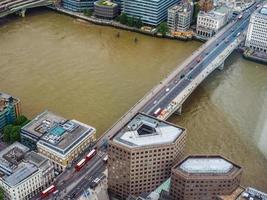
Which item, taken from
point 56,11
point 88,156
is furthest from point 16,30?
point 88,156

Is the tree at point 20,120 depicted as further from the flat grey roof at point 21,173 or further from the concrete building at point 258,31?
the concrete building at point 258,31

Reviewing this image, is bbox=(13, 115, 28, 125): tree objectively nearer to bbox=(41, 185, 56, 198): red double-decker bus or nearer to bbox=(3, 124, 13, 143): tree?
bbox=(3, 124, 13, 143): tree

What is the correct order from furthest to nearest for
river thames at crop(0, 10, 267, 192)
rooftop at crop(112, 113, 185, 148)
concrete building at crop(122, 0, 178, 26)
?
1. concrete building at crop(122, 0, 178, 26)
2. river thames at crop(0, 10, 267, 192)
3. rooftop at crop(112, 113, 185, 148)

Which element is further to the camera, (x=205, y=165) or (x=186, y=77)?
(x=186, y=77)

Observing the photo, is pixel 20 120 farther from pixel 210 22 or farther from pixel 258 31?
pixel 258 31

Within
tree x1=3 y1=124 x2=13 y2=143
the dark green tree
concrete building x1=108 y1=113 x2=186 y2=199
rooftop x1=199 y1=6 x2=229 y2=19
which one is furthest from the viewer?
rooftop x1=199 y1=6 x2=229 y2=19

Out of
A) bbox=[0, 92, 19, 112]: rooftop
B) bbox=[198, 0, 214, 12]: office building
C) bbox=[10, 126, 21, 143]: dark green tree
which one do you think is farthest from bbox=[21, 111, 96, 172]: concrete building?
bbox=[198, 0, 214, 12]: office building

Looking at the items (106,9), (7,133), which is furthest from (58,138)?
(106,9)
